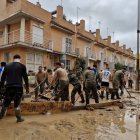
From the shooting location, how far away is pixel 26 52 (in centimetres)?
2183

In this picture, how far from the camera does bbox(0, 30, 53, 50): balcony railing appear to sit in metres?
21.2

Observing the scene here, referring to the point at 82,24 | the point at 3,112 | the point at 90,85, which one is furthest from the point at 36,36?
the point at 3,112

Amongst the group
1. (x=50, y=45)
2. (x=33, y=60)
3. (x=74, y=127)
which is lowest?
(x=74, y=127)

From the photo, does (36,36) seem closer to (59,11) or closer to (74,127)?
(59,11)

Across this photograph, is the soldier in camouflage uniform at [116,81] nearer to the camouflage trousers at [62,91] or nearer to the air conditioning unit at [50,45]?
the camouflage trousers at [62,91]

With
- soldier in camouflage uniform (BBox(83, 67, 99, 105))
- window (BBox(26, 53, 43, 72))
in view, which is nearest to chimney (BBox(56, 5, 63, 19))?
window (BBox(26, 53, 43, 72))

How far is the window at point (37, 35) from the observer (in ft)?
73.4

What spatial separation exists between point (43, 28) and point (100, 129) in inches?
728

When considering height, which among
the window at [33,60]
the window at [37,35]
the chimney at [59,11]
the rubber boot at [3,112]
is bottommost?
the rubber boot at [3,112]

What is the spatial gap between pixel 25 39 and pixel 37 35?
5.66 ft

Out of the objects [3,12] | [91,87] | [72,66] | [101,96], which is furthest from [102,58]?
[91,87]

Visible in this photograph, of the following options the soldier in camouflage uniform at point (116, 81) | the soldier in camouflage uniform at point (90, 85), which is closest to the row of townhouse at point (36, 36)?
the soldier in camouflage uniform at point (116, 81)

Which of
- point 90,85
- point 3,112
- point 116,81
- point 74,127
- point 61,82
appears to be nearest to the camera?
point 74,127

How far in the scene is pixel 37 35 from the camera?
2284 centimetres
